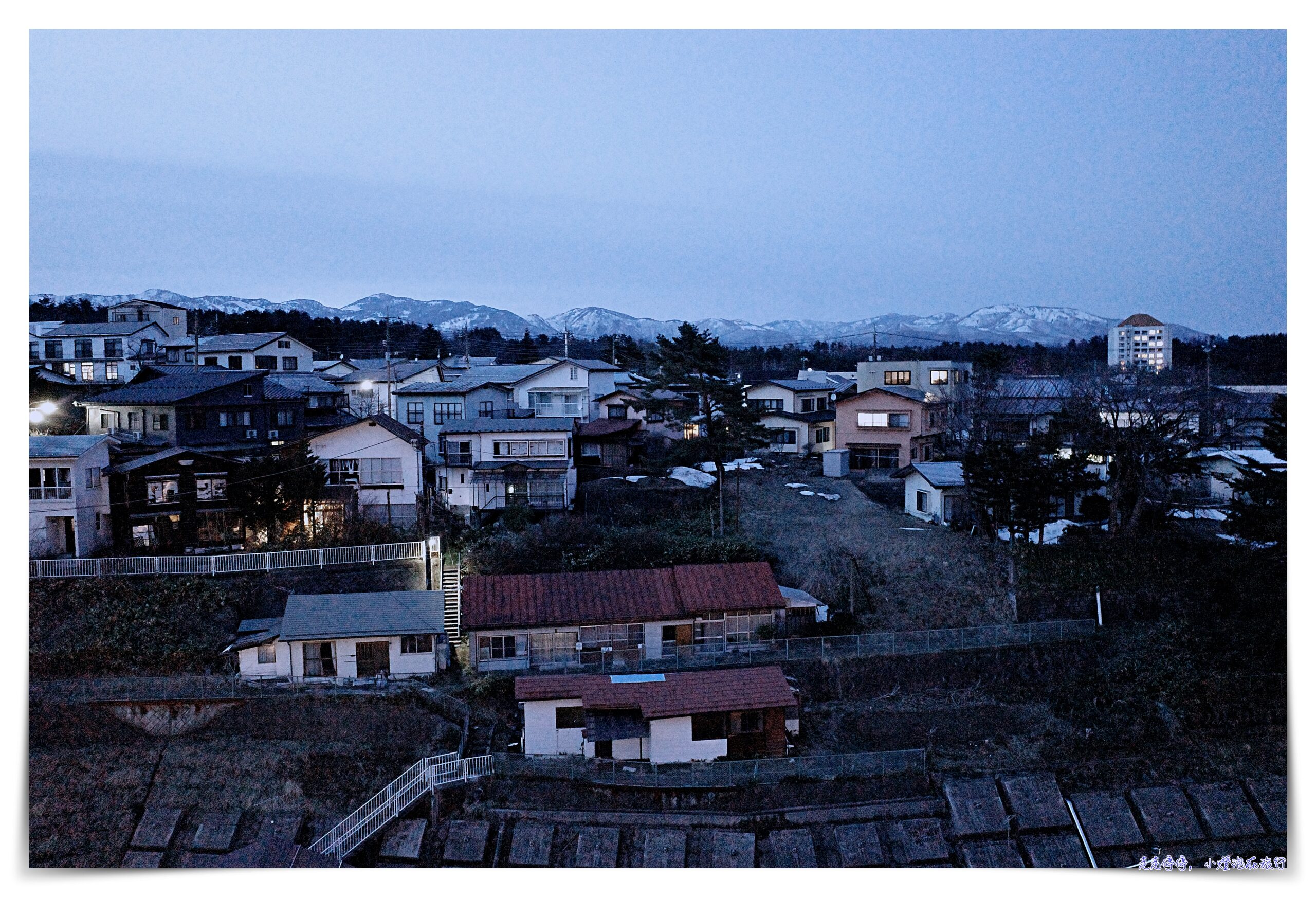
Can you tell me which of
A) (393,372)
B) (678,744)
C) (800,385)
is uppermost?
(393,372)

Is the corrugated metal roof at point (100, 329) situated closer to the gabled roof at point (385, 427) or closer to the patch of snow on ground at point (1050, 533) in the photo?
the gabled roof at point (385, 427)

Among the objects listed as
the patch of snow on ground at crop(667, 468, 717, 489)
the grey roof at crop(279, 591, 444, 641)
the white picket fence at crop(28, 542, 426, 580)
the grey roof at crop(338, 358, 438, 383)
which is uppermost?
the grey roof at crop(338, 358, 438, 383)

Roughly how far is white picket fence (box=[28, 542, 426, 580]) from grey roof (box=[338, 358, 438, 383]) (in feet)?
20.0

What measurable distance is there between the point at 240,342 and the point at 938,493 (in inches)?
464

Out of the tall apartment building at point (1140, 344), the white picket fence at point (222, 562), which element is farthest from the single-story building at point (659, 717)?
the tall apartment building at point (1140, 344)

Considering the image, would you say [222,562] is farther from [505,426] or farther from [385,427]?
[505,426]

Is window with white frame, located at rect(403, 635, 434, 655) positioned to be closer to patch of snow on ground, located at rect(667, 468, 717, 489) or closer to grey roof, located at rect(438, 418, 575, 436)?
grey roof, located at rect(438, 418, 575, 436)

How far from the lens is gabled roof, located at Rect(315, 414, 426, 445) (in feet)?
34.0

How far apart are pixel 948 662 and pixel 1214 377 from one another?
6.50 m

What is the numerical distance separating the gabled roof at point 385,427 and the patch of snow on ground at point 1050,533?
7.34 m

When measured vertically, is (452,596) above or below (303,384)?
below

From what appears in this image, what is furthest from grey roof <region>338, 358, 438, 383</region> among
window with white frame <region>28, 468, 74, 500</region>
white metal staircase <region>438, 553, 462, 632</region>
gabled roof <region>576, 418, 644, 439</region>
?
white metal staircase <region>438, 553, 462, 632</region>

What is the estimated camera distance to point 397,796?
257 inches

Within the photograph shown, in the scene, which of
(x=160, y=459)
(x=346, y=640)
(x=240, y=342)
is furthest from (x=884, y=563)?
(x=240, y=342)
